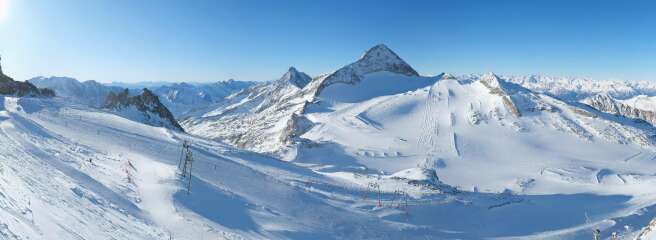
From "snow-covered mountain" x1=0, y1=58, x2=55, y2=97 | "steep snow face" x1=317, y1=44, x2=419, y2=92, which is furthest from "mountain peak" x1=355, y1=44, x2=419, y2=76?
"snow-covered mountain" x1=0, y1=58, x2=55, y2=97

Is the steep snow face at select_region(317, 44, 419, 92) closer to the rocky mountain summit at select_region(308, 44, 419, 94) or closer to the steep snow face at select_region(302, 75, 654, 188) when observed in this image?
the rocky mountain summit at select_region(308, 44, 419, 94)

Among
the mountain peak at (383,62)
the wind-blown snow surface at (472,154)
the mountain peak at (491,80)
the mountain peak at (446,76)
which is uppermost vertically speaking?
the mountain peak at (383,62)

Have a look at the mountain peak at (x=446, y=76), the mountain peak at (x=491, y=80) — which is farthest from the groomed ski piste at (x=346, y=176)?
the mountain peak at (x=446, y=76)

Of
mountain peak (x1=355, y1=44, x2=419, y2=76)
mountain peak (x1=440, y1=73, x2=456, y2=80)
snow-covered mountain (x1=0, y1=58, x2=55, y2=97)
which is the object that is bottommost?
snow-covered mountain (x1=0, y1=58, x2=55, y2=97)

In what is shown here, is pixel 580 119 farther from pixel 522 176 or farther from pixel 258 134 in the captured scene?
pixel 258 134

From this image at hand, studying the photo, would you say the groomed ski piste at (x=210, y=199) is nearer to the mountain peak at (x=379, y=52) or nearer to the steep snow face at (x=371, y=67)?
the steep snow face at (x=371, y=67)

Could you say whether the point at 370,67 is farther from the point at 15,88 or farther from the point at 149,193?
the point at 149,193

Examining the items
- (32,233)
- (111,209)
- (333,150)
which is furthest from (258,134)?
(32,233)

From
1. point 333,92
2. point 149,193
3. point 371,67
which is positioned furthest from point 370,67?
point 149,193

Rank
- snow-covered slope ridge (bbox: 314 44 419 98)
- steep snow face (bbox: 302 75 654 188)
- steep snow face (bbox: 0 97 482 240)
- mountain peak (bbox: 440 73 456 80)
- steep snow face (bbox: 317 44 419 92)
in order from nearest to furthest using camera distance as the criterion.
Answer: steep snow face (bbox: 0 97 482 240) → steep snow face (bbox: 302 75 654 188) → snow-covered slope ridge (bbox: 314 44 419 98) → steep snow face (bbox: 317 44 419 92) → mountain peak (bbox: 440 73 456 80)
